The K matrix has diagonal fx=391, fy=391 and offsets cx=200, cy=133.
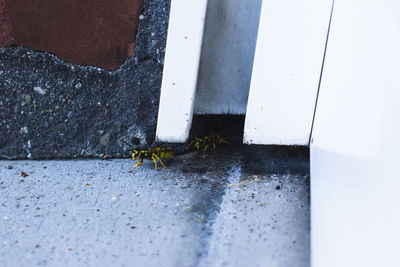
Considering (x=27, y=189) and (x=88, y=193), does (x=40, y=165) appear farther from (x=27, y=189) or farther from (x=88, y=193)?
(x=88, y=193)

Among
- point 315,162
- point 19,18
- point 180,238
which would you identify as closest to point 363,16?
point 315,162

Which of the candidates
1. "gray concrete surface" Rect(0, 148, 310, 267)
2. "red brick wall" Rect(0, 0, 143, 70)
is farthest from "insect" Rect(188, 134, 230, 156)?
"red brick wall" Rect(0, 0, 143, 70)

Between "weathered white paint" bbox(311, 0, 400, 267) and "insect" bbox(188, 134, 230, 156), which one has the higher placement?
"weathered white paint" bbox(311, 0, 400, 267)

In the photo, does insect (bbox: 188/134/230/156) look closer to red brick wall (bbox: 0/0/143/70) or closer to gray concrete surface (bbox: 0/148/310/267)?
gray concrete surface (bbox: 0/148/310/267)

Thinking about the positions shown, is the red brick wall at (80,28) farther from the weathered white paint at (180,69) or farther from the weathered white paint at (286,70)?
the weathered white paint at (286,70)

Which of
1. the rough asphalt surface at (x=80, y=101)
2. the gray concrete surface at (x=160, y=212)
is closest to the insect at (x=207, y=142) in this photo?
the gray concrete surface at (x=160, y=212)

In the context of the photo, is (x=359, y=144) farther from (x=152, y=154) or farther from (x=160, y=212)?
(x=152, y=154)
